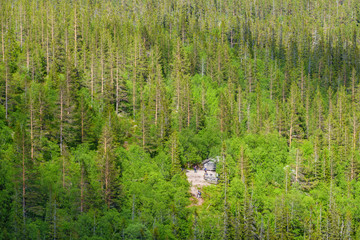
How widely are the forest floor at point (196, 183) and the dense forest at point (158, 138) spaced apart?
162cm

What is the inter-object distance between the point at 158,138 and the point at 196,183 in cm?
1334

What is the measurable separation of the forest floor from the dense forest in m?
1.62

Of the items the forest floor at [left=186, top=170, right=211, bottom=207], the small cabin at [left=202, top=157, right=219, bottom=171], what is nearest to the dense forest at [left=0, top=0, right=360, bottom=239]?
the small cabin at [left=202, top=157, right=219, bottom=171]

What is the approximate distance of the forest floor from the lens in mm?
81312

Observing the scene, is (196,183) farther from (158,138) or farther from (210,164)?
(158,138)

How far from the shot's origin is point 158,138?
93.2 m

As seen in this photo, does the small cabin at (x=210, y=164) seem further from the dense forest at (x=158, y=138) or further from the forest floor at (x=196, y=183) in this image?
the forest floor at (x=196, y=183)

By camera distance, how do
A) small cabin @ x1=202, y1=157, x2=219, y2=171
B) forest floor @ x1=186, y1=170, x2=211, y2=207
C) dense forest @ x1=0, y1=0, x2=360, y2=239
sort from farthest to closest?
small cabin @ x1=202, y1=157, x2=219, y2=171, forest floor @ x1=186, y1=170, x2=211, y2=207, dense forest @ x1=0, y1=0, x2=360, y2=239

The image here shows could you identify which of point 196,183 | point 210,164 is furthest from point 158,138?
point 210,164

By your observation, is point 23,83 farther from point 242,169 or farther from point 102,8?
point 102,8

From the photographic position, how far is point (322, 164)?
9419 cm

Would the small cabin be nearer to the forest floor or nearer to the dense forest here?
the dense forest

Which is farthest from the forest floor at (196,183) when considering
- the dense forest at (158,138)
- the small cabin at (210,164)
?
the small cabin at (210,164)

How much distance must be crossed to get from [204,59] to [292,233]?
253 feet
